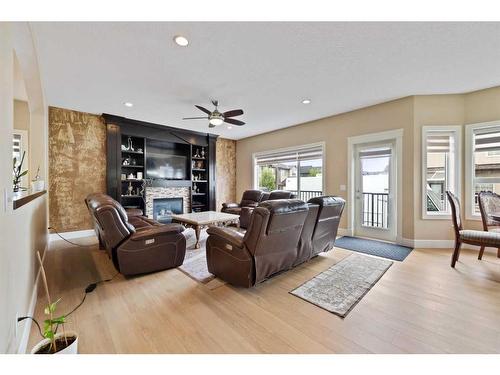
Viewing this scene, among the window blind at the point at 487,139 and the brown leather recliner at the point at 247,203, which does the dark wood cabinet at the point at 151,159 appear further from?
the window blind at the point at 487,139

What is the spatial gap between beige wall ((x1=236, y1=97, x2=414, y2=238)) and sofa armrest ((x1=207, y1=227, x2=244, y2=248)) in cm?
333

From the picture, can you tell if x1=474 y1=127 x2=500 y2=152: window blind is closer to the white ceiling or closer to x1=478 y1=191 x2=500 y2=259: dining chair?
the white ceiling

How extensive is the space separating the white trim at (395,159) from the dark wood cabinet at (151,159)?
13.0ft

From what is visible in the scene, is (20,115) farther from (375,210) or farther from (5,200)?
(375,210)

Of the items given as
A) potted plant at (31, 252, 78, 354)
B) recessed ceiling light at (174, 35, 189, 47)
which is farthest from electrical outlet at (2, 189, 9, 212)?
recessed ceiling light at (174, 35, 189, 47)

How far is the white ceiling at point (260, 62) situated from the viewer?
2.19m

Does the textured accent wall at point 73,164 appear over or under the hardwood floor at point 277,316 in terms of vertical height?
over

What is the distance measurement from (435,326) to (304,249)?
1.38 m

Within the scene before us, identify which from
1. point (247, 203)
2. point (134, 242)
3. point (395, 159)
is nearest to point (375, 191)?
point (395, 159)

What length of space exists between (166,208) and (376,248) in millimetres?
5154

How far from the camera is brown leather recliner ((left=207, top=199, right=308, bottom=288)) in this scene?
2.15 m

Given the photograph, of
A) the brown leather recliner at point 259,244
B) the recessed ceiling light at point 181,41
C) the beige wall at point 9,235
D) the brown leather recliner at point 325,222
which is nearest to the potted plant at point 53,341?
the beige wall at point 9,235
